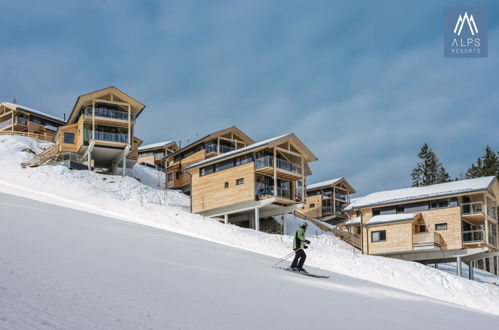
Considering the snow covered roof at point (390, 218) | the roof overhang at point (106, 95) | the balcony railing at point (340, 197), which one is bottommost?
the snow covered roof at point (390, 218)

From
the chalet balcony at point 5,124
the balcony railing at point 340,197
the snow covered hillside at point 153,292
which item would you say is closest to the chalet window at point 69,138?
the chalet balcony at point 5,124

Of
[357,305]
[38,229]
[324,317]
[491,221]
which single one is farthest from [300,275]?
[491,221]

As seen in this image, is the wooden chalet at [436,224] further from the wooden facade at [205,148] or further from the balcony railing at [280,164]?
the wooden facade at [205,148]

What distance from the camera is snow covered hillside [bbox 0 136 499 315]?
22766 millimetres

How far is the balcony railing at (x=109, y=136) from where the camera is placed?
41.8m

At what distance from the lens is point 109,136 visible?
42375mm

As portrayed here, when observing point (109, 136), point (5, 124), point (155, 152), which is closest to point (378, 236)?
point (109, 136)

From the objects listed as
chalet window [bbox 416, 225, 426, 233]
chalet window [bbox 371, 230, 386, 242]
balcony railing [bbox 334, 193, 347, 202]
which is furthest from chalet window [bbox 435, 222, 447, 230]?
balcony railing [bbox 334, 193, 347, 202]

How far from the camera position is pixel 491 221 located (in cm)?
3453

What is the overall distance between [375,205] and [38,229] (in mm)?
29806

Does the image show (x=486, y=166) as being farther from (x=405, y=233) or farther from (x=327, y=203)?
(x=405, y=233)

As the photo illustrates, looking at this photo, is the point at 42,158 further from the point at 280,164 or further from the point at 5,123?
the point at 280,164

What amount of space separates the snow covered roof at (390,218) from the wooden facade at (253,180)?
18.9 feet

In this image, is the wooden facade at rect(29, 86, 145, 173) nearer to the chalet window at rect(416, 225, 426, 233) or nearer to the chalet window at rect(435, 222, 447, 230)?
the chalet window at rect(416, 225, 426, 233)
